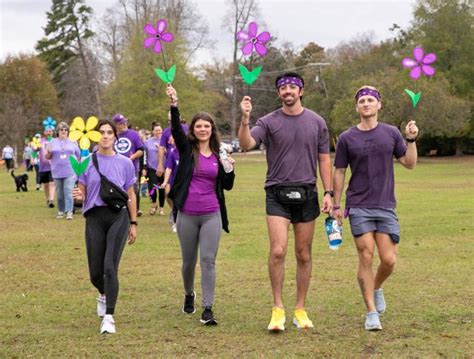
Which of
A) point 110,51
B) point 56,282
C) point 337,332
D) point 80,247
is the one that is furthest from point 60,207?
point 110,51

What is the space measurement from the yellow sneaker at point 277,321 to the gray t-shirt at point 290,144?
3.46ft

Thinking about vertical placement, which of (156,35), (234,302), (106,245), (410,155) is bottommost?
(234,302)

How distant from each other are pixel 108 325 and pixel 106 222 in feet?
2.84

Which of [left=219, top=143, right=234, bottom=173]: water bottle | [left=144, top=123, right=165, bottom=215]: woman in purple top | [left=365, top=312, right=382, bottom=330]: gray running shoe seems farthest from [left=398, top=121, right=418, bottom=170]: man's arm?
[left=144, top=123, right=165, bottom=215]: woman in purple top

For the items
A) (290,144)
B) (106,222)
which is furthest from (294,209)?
(106,222)

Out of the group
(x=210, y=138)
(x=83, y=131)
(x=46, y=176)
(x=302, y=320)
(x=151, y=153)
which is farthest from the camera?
(x=46, y=176)

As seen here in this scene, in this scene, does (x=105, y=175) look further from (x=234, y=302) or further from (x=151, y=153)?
(x=151, y=153)

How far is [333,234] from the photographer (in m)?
5.91

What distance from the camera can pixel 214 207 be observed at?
6.08 metres

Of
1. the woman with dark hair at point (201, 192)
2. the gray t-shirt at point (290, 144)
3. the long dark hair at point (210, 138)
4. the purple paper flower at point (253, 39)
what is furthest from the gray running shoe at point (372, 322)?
the purple paper flower at point (253, 39)

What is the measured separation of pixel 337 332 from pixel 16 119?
45330 mm

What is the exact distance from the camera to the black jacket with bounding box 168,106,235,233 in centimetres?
605

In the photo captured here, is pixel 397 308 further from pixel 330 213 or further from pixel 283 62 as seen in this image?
pixel 283 62

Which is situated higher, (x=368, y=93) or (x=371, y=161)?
(x=368, y=93)
